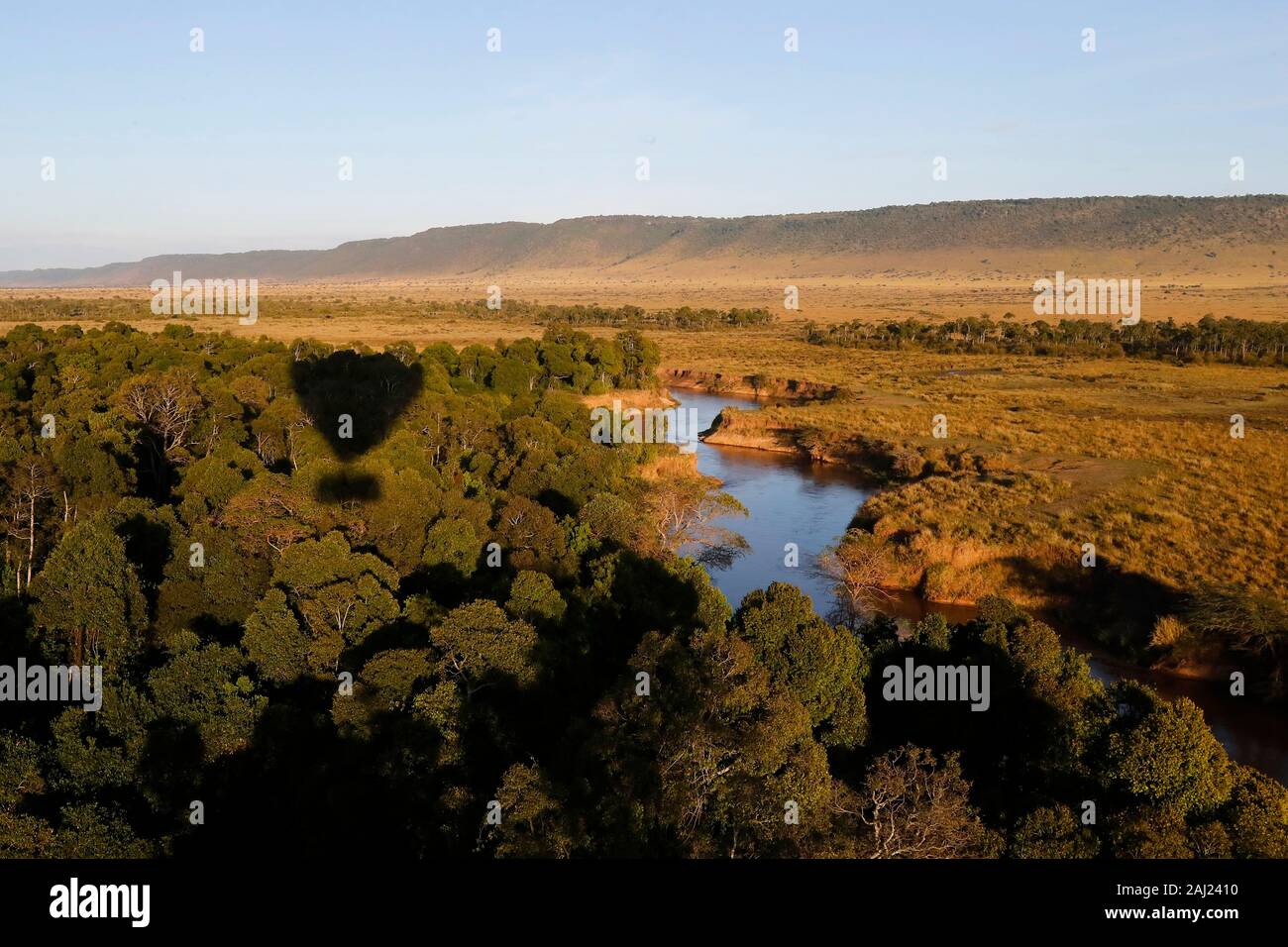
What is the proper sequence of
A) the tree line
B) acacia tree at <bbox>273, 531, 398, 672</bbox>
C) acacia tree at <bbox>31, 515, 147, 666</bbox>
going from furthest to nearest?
the tree line < acacia tree at <bbox>31, 515, 147, 666</bbox> < acacia tree at <bbox>273, 531, 398, 672</bbox>

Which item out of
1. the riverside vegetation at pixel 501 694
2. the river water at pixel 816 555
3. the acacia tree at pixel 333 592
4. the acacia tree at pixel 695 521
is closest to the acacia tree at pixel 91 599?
the riverside vegetation at pixel 501 694

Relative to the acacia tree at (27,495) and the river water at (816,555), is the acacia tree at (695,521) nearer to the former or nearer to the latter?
the river water at (816,555)

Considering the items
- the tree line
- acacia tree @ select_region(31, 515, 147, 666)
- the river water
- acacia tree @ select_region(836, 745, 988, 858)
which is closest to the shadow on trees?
acacia tree @ select_region(31, 515, 147, 666)

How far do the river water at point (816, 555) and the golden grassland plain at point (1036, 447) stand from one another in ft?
6.45

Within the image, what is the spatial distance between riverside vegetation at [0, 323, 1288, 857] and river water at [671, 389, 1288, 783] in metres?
2.85

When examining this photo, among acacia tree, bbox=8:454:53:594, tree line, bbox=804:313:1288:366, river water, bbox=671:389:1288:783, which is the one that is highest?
tree line, bbox=804:313:1288:366

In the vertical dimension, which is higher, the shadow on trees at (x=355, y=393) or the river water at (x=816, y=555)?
the shadow on trees at (x=355, y=393)

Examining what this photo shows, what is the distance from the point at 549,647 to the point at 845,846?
23.4ft

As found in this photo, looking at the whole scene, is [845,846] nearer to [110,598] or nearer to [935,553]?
[110,598]

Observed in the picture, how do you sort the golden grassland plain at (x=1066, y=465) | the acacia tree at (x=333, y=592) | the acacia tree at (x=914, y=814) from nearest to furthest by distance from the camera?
1. the acacia tree at (x=914, y=814)
2. the acacia tree at (x=333, y=592)
3. the golden grassland plain at (x=1066, y=465)

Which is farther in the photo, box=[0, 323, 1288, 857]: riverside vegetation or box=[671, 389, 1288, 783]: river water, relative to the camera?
box=[671, 389, 1288, 783]: river water

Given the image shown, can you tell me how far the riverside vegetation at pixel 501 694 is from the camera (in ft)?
35.2

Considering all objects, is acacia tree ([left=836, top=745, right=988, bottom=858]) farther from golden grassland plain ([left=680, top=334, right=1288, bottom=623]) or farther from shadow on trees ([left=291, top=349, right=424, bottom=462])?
shadow on trees ([left=291, top=349, right=424, bottom=462])

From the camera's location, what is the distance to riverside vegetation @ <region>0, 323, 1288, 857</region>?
1074 centimetres
